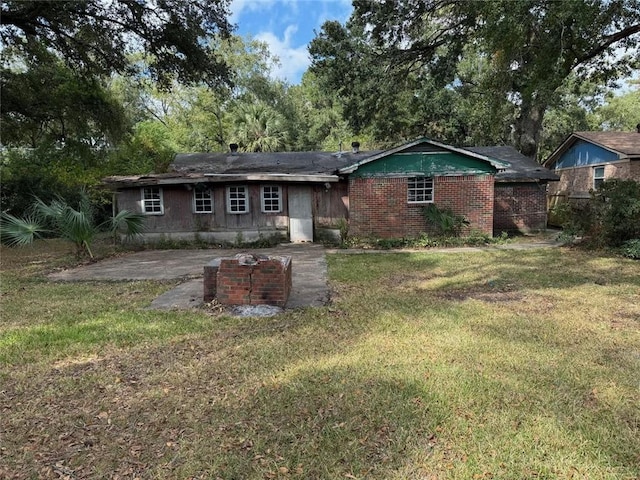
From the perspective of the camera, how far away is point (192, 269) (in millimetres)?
9594

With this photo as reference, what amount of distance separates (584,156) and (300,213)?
571 inches

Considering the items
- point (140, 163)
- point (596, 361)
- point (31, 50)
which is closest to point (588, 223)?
point (596, 361)

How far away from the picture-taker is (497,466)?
2.56 m

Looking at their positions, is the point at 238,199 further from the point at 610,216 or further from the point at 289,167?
the point at 610,216

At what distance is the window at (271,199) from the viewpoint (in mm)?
14523

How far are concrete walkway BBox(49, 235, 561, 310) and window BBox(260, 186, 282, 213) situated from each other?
1502 millimetres

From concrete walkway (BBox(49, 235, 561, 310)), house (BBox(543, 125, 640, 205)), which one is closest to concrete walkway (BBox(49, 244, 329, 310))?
concrete walkway (BBox(49, 235, 561, 310))

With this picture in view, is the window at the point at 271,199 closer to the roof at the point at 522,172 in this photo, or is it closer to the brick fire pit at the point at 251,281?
the roof at the point at 522,172

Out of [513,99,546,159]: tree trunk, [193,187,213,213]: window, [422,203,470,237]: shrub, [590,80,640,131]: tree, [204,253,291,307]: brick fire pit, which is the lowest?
[204,253,291,307]: brick fire pit

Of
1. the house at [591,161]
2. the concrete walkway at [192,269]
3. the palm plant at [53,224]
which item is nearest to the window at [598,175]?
the house at [591,161]

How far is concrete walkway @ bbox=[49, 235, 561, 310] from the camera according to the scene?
262 inches

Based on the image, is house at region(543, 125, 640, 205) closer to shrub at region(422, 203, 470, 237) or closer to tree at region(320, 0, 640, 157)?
tree at region(320, 0, 640, 157)

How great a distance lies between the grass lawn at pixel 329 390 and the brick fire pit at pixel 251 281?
40 centimetres

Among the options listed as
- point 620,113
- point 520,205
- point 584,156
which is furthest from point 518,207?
point 620,113
